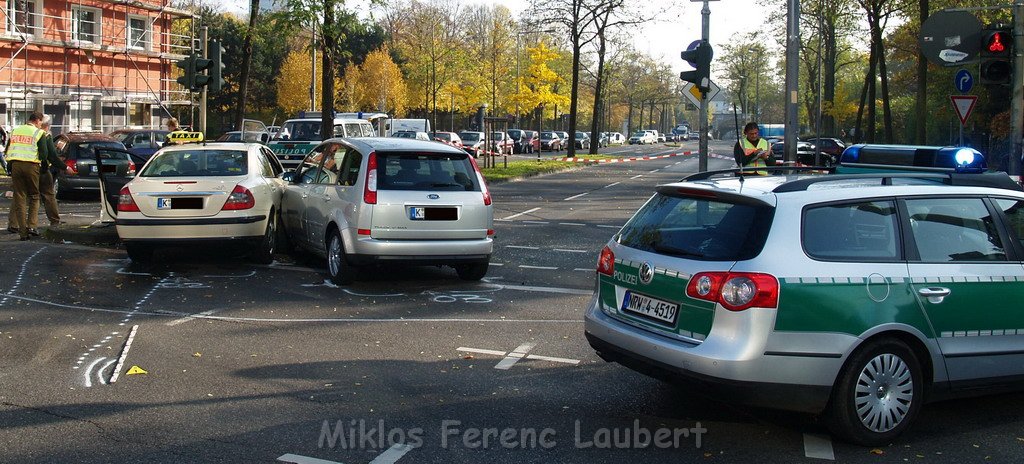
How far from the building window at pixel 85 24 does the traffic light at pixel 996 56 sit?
3723cm

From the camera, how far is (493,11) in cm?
7688

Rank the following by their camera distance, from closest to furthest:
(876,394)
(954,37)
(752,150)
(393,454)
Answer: (393,454), (876,394), (954,37), (752,150)

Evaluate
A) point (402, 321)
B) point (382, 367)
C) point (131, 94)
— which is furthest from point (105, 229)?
point (131, 94)

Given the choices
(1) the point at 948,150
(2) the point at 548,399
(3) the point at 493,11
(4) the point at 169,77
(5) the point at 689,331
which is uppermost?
(3) the point at 493,11

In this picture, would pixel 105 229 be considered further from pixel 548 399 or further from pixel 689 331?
pixel 689 331

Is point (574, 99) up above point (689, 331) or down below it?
above

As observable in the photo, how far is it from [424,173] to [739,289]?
20.5 ft

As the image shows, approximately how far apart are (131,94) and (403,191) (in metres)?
38.3

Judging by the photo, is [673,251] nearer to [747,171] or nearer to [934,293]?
[747,171]

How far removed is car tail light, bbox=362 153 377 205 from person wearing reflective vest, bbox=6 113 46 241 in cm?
667

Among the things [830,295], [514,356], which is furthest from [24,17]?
[830,295]

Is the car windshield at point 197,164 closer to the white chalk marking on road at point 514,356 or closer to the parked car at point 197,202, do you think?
the parked car at point 197,202

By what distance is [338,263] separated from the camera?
11461mm

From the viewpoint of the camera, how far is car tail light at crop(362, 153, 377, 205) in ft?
36.2
